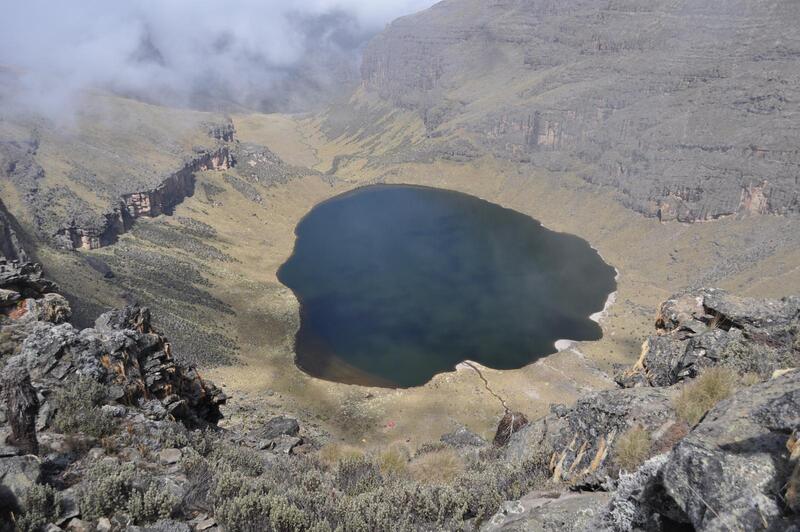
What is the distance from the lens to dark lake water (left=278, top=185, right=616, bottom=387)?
6462 centimetres

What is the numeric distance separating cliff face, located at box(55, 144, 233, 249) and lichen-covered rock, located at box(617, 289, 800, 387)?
7164 centimetres

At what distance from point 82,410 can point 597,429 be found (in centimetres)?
1366

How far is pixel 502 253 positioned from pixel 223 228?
170ft

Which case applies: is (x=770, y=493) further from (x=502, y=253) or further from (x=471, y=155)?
(x=471, y=155)

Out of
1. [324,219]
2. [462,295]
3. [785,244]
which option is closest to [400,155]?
[324,219]

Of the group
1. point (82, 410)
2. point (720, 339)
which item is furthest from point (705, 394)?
point (82, 410)

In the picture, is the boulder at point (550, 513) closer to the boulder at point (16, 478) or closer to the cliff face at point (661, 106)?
the boulder at point (16, 478)

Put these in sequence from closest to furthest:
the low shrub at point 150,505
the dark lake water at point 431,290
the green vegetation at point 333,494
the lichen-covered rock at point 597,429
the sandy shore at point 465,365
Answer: the low shrub at point 150,505 → the green vegetation at point 333,494 → the lichen-covered rock at point 597,429 → the sandy shore at point 465,365 → the dark lake water at point 431,290

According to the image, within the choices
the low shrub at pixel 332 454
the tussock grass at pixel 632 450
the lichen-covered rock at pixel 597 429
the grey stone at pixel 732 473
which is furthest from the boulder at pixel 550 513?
the low shrub at pixel 332 454

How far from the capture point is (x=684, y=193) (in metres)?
104

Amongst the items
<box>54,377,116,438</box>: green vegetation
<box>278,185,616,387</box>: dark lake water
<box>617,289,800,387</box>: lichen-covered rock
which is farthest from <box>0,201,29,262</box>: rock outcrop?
<box>617,289,800,387</box>: lichen-covered rock

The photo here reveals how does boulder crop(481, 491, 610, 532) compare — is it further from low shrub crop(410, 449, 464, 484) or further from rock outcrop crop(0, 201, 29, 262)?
rock outcrop crop(0, 201, 29, 262)

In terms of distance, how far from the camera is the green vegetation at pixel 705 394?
11906 millimetres

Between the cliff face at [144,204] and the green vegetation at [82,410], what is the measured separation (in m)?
63.9
